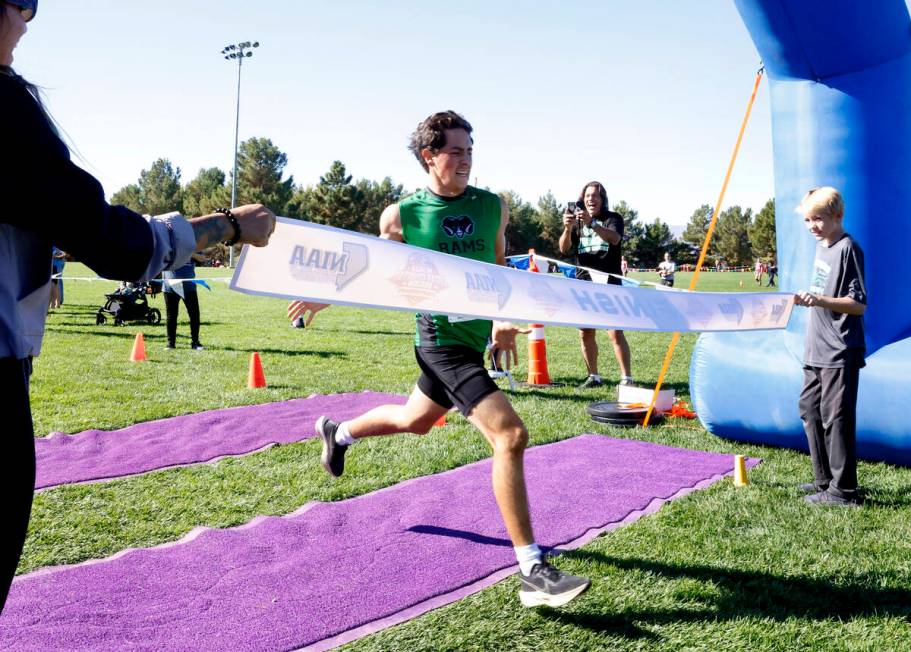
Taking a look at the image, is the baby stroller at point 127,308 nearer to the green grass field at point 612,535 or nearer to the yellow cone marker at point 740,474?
the green grass field at point 612,535

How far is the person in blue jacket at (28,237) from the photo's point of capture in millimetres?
1745

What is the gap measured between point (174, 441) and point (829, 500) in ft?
16.1

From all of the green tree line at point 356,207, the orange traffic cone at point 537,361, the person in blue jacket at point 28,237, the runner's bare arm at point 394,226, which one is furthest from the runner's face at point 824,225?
the green tree line at point 356,207

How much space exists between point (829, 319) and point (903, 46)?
2297 mm

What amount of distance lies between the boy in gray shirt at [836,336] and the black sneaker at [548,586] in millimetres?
2278

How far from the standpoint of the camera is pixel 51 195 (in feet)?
5.80

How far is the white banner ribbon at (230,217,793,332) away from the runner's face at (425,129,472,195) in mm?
672

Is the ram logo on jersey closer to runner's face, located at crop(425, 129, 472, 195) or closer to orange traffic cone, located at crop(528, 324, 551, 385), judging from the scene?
runner's face, located at crop(425, 129, 472, 195)

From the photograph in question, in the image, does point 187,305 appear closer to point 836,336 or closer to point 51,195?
point 836,336

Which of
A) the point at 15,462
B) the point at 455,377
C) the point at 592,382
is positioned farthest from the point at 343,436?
the point at 592,382

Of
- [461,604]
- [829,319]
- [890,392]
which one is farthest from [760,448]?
[461,604]

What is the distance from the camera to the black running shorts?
371 centimetres

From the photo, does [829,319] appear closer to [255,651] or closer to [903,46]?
[903,46]

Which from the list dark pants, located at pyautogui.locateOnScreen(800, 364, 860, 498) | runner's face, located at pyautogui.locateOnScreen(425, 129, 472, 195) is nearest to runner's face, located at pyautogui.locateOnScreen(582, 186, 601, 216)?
dark pants, located at pyautogui.locateOnScreen(800, 364, 860, 498)
